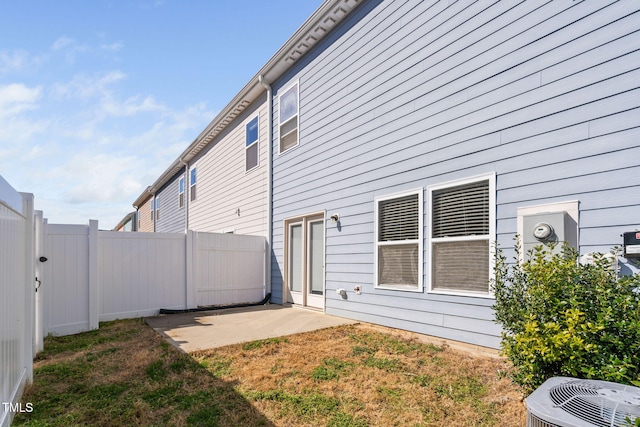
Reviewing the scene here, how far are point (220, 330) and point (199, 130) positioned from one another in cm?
908

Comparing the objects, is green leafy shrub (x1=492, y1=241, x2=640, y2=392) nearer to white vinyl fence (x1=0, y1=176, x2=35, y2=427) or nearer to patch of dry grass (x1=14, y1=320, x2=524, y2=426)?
patch of dry grass (x1=14, y1=320, x2=524, y2=426)

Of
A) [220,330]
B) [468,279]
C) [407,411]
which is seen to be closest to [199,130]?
[220,330]

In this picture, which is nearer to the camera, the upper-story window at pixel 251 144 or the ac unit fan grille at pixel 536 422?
the ac unit fan grille at pixel 536 422

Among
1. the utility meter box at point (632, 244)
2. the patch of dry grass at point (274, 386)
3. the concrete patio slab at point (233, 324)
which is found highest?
the utility meter box at point (632, 244)

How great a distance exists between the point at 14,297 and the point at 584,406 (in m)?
3.72

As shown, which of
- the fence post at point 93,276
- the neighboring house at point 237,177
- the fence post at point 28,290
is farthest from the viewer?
the neighboring house at point 237,177

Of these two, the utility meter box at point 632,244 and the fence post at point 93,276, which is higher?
the utility meter box at point 632,244

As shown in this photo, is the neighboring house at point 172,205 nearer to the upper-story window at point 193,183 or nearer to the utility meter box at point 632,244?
the upper-story window at point 193,183

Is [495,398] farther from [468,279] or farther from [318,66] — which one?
[318,66]

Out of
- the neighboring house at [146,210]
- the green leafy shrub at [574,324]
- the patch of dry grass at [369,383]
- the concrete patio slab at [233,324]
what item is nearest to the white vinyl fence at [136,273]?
the concrete patio slab at [233,324]

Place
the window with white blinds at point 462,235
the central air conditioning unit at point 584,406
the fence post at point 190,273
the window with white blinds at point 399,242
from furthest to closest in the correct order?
the fence post at point 190,273 → the window with white blinds at point 399,242 → the window with white blinds at point 462,235 → the central air conditioning unit at point 584,406

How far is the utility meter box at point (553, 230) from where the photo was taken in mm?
3467

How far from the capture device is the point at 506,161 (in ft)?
13.4

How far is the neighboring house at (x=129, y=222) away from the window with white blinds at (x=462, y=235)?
2592cm
